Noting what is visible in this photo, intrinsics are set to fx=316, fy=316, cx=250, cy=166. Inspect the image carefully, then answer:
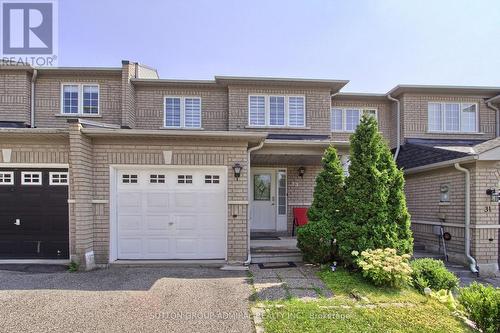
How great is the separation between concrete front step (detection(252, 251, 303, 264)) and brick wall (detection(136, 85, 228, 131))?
5.30 metres

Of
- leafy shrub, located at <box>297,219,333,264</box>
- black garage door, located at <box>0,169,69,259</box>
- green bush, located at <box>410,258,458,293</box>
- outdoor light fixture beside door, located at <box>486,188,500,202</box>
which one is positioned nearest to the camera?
green bush, located at <box>410,258,458,293</box>

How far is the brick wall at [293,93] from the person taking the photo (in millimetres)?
11438

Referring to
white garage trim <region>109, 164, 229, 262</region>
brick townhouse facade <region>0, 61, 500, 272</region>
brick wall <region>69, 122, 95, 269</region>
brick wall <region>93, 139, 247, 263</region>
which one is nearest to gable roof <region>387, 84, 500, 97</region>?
brick townhouse facade <region>0, 61, 500, 272</region>

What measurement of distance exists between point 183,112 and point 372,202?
7646 millimetres

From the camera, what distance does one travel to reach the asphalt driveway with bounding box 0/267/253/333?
4.44 m

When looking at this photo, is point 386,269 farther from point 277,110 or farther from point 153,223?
point 277,110

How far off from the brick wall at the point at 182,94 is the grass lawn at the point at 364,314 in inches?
303

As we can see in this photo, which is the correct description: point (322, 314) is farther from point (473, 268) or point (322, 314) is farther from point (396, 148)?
point (396, 148)

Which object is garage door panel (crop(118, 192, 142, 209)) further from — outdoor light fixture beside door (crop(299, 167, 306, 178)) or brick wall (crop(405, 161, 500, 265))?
brick wall (crop(405, 161, 500, 265))

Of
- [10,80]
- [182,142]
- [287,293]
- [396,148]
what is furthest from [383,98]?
[10,80]

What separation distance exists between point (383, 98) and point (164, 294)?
36.5 feet

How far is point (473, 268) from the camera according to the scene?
26.1 feet

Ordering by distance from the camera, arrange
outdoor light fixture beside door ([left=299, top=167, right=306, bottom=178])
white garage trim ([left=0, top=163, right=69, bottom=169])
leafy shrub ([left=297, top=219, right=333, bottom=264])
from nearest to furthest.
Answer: leafy shrub ([left=297, top=219, right=333, bottom=264]) < white garage trim ([left=0, top=163, right=69, bottom=169]) < outdoor light fixture beside door ([left=299, top=167, right=306, bottom=178])

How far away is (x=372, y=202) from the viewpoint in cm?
679
